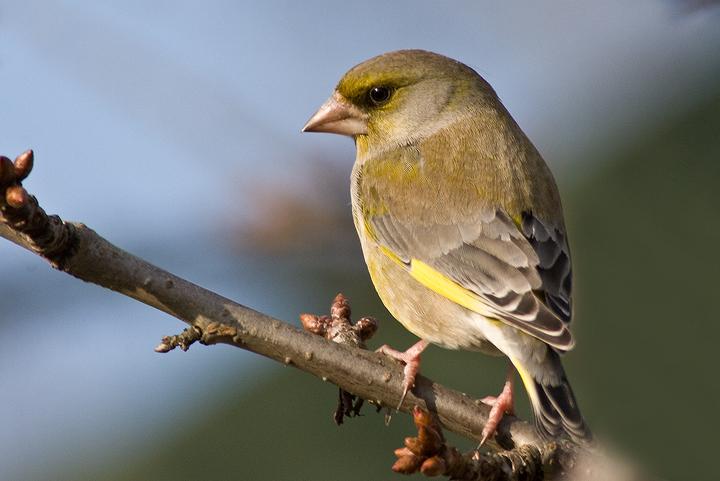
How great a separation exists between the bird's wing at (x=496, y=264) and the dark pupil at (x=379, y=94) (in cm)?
76

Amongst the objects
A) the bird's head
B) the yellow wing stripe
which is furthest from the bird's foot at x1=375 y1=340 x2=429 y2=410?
the bird's head

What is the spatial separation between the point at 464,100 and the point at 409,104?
0.30 meters

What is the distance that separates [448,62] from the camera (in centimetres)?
576

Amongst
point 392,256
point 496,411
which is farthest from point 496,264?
point 496,411

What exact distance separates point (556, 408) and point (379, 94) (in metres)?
2.12

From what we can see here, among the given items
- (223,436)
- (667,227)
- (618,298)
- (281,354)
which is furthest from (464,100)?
(223,436)

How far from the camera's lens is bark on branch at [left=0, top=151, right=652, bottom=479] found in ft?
11.0

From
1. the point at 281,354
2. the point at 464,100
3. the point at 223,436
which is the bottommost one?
Result: the point at 223,436

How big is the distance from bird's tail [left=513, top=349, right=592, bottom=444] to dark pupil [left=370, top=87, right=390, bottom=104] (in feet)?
5.99

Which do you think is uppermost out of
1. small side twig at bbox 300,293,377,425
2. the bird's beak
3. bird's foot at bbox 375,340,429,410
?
the bird's beak

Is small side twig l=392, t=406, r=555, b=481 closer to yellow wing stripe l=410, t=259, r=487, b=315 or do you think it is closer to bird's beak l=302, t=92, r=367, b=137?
yellow wing stripe l=410, t=259, r=487, b=315

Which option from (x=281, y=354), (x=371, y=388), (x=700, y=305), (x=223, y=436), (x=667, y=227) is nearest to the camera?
(x=281, y=354)

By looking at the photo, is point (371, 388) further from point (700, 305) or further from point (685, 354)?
point (700, 305)

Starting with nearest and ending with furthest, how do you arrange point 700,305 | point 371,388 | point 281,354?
1. point 281,354
2. point 371,388
3. point 700,305
